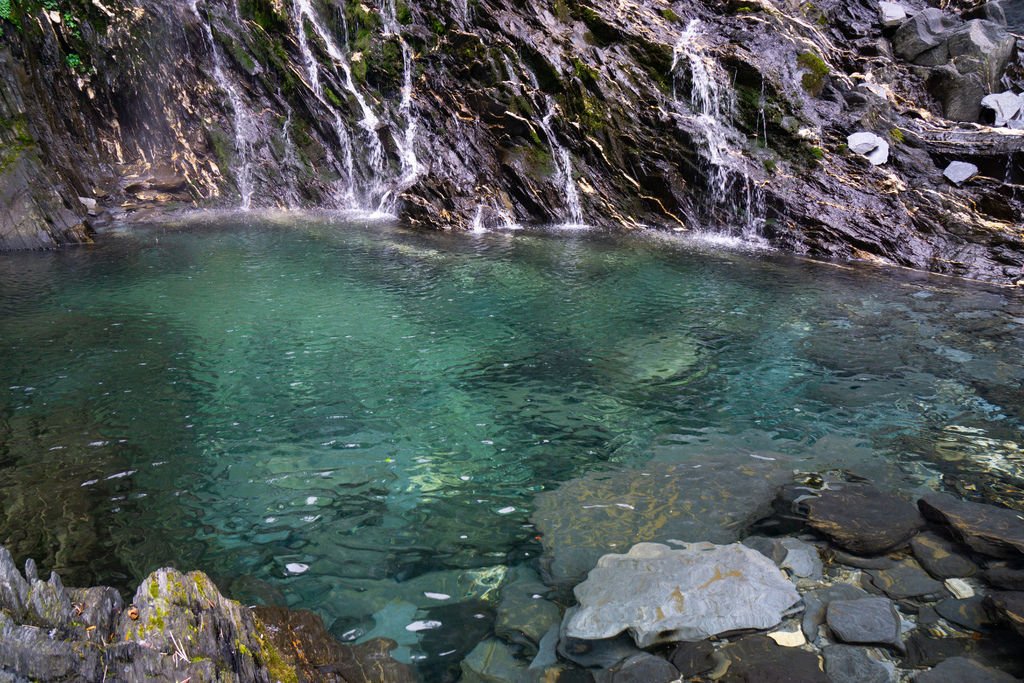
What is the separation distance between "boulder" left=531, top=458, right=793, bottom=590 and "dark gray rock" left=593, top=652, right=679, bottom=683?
765mm

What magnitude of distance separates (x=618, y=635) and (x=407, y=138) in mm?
19767

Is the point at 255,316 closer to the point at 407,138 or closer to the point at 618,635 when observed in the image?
the point at 618,635

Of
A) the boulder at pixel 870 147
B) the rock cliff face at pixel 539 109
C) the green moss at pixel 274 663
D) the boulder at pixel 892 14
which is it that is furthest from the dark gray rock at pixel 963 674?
the boulder at pixel 892 14

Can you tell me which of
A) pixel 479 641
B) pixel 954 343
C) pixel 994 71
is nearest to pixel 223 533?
pixel 479 641

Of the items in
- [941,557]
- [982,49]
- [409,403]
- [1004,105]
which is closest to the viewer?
[941,557]

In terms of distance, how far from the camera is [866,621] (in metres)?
3.63

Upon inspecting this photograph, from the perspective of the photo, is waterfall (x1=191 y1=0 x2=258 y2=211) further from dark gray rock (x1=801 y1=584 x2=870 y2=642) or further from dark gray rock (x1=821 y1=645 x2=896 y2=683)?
dark gray rock (x1=821 y1=645 x2=896 y2=683)

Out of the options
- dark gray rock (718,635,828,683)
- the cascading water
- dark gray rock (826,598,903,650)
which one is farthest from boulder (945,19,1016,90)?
dark gray rock (718,635,828,683)

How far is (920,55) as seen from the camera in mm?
21000

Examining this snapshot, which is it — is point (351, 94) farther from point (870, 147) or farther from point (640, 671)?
point (640, 671)

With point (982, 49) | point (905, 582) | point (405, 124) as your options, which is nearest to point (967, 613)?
point (905, 582)

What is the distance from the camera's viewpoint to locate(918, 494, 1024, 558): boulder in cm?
427

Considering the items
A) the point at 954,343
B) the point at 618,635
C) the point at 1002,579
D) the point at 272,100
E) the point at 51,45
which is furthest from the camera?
the point at 272,100

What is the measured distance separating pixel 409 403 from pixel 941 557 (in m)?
5.02
